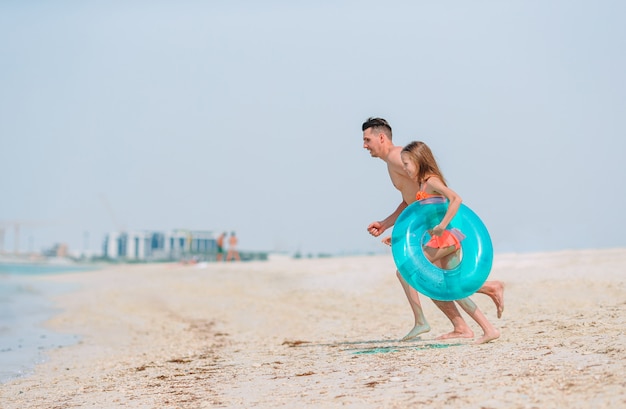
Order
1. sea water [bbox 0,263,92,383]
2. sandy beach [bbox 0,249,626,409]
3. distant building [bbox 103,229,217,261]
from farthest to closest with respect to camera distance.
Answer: distant building [bbox 103,229,217,261], sea water [bbox 0,263,92,383], sandy beach [bbox 0,249,626,409]

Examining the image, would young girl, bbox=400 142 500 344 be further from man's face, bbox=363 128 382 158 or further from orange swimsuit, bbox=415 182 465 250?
man's face, bbox=363 128 382 158

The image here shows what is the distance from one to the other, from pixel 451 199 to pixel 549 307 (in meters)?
4.06

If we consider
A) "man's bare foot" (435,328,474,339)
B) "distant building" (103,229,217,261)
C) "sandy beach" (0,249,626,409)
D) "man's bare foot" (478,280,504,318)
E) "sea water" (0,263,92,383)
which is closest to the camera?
"sandy beach" (0,249,626,409)

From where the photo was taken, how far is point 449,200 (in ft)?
19.4

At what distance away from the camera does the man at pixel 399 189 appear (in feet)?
20.8

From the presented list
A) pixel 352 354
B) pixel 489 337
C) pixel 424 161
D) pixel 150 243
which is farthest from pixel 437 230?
pixel 150 243

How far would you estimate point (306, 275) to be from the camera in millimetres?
20797

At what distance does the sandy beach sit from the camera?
4.22 m

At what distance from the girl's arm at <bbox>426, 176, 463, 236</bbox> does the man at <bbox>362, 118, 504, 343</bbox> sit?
0.39m

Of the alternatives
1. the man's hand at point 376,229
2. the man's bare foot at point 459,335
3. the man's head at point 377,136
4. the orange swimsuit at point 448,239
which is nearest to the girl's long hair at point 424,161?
the orange swimsuit at point 448,239

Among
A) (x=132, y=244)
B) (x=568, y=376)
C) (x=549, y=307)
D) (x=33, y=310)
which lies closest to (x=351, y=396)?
(x=568, y=376)

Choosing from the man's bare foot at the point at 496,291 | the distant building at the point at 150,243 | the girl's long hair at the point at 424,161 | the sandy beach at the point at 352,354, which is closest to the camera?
the sandy beach at the point at 352,354

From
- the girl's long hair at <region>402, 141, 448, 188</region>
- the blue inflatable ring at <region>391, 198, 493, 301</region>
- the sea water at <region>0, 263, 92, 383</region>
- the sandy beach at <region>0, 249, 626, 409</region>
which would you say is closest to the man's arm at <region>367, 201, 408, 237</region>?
the blue inflatable ring at <region>391, 198, 493, 301</region>

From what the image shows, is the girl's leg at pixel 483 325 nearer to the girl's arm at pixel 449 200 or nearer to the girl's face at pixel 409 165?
the girl's arm at pixel 449 200
